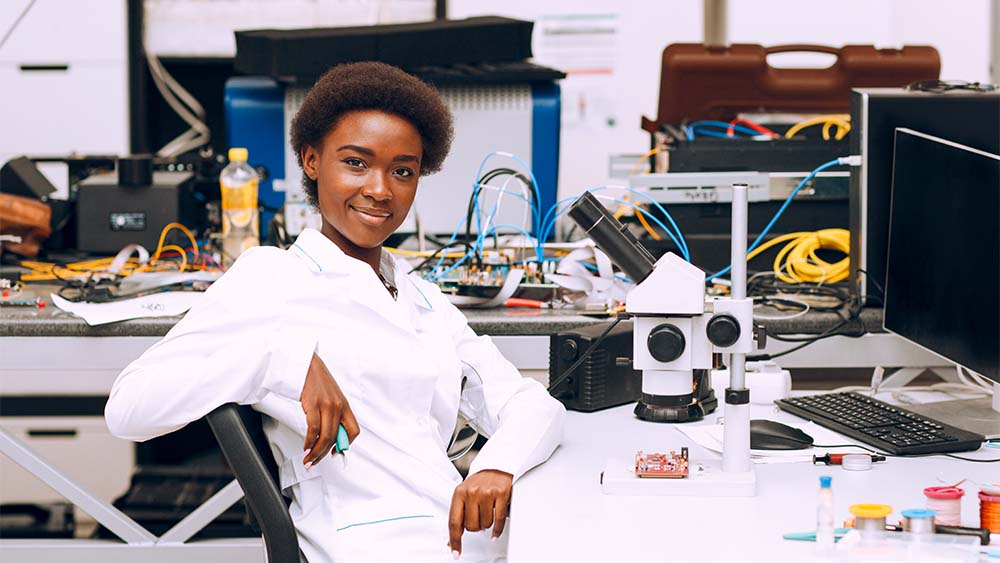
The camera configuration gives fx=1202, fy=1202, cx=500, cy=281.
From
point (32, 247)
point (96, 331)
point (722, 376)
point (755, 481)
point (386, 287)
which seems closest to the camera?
point (755, 481)

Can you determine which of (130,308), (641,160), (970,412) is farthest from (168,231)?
(970,412)

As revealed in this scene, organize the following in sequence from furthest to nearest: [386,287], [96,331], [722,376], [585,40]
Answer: [585,40], [96,331], [722,376], [386,287]

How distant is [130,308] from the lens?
6.89ft

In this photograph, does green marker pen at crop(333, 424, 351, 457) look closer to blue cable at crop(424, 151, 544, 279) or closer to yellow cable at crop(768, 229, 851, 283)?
blue cable at crop(424, 151, 544, 279)

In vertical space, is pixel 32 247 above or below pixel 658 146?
below

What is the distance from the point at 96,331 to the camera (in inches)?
81.2

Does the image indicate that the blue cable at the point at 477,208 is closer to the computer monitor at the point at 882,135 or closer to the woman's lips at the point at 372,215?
the computer monitor at the point at 882,135

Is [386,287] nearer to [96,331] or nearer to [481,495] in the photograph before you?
[481,495]

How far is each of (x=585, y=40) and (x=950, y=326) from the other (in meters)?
2.71

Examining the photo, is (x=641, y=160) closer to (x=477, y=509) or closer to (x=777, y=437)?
(x=777, y=437)

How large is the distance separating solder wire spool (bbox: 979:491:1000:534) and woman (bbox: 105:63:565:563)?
0.51 metres

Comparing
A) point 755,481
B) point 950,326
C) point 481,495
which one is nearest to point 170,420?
point 481,495

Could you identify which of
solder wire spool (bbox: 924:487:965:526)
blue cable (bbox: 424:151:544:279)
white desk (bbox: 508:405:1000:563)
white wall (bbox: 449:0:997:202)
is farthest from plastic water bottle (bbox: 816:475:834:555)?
white wall (bbox: 449:0:997:202)

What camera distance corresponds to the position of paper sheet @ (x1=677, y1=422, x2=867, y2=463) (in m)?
1.47
